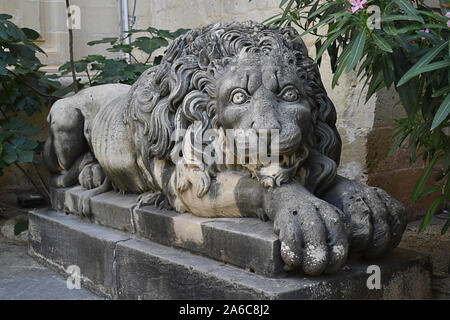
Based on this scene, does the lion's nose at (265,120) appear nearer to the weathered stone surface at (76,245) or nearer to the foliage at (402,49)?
the foliage at (402,49)

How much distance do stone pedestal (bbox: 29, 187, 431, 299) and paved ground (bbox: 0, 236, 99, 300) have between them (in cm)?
10

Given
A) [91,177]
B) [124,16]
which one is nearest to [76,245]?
[91,177]

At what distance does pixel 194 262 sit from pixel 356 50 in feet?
3.42

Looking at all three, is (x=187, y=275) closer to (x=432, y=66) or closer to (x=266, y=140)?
(x=266, y=140)

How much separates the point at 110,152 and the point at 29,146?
3.73ft

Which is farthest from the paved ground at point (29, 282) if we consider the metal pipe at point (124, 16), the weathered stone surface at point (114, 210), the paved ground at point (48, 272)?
the metal pipe at point (124, 16)

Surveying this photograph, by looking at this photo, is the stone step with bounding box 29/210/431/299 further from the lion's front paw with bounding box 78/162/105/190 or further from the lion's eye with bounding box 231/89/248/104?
the lion's eye with bounding box 231/89/248/104

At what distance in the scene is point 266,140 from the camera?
244 centimetres

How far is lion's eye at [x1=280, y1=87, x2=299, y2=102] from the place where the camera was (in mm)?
2566

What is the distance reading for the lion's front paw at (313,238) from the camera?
2.21 meters

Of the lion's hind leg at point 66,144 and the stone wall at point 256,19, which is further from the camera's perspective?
the stone wall at point 256,19

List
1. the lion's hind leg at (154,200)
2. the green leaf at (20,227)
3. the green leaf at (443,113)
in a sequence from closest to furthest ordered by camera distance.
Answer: the green leaf at (443,113)
the lion's hind leg at (154,200)
the green leaf at (20,227)

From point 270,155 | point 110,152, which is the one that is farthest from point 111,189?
point 270,155

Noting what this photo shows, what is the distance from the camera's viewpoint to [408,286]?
255cm
